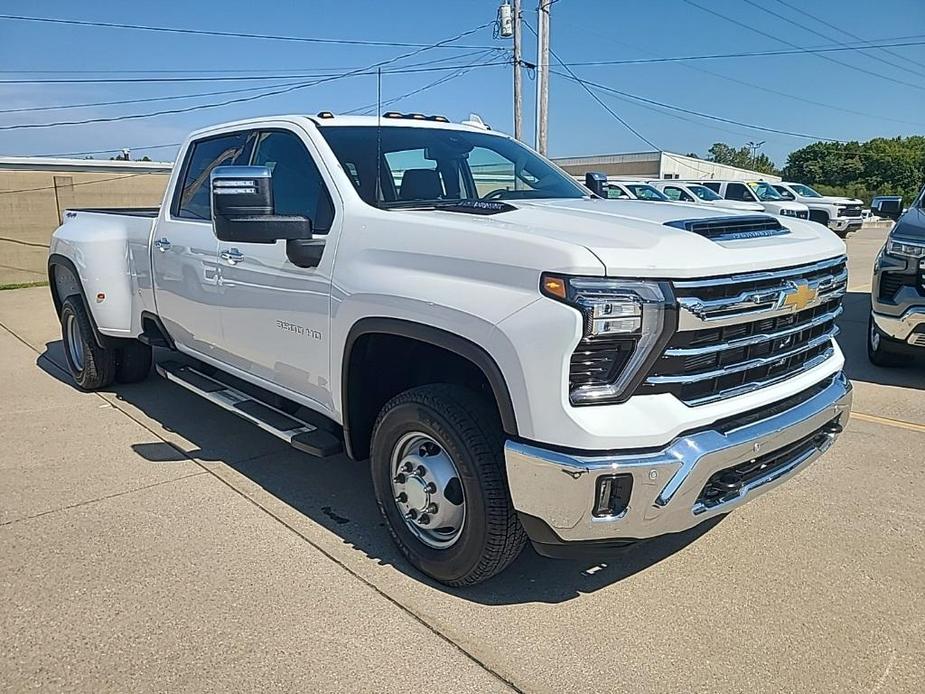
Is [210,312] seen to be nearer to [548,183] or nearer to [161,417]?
[161,417]

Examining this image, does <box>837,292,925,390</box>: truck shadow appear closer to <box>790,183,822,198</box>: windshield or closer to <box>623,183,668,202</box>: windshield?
<box>623,183,668,202</box>: windshield

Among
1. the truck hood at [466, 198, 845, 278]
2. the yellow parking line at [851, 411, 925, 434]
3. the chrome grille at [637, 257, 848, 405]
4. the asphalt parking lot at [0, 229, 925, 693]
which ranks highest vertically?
the truck hood at [466, 198, 845, 278]

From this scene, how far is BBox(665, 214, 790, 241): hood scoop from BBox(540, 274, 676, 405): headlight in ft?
1.62

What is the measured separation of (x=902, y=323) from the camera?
6.15m

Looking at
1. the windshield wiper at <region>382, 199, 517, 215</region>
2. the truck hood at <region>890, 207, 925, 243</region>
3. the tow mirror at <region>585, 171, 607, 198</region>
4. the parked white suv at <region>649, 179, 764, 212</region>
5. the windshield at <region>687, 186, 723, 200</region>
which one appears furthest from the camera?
the windshield at <region>687, 186, 723, 200</region>

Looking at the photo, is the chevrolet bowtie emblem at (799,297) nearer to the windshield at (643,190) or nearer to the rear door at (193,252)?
the rear door at (193,252)

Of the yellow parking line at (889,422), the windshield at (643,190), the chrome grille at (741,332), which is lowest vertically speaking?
the yellow parking line at (889,422)

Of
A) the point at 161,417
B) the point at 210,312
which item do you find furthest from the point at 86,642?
the point at 161,417

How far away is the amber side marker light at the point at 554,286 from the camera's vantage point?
101 inches

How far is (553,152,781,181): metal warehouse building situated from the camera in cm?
5012

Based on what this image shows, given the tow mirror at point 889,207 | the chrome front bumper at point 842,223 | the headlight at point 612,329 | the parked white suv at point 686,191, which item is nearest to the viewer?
the headlight at point 612,329

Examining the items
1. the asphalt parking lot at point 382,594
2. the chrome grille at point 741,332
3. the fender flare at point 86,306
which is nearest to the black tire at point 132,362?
the fender flare at point 86,306

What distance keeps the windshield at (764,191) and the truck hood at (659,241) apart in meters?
22.0

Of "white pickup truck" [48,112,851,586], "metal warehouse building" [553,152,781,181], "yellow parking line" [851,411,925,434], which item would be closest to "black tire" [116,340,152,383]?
"white pickup truck" [48,112,851,586]
